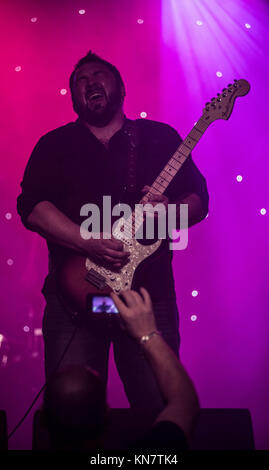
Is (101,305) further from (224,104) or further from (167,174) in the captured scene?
(224,104)

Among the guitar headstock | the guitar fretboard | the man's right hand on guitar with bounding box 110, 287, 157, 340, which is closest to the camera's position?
the man's right hand on guitar with bounding box 110, 287, 157, 340

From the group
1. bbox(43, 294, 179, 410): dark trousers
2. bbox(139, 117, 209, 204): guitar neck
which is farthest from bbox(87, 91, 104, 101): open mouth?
bbox(43, 294, 179, 410): dark trousers

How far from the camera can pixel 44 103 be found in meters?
3.19

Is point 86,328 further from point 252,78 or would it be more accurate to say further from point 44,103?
point 252,78

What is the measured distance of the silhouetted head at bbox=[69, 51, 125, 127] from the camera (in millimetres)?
2541

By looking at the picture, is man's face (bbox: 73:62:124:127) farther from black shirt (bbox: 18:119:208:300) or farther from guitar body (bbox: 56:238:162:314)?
guitar body (bbox: 56:238:162:314)

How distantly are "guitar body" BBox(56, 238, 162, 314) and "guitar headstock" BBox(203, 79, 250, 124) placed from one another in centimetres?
75

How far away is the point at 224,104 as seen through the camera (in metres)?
2.50

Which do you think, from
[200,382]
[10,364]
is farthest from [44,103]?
[200,382]

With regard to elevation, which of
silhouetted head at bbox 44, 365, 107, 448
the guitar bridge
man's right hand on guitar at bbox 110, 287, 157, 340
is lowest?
silhouetted head at bbox 44, 365, 107, 448

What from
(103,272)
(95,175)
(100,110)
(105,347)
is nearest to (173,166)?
(95,175)

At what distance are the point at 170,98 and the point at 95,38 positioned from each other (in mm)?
650

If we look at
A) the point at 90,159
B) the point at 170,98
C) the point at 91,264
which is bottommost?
the point at 91,264

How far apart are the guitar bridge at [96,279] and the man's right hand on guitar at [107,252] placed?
0.18 ft
